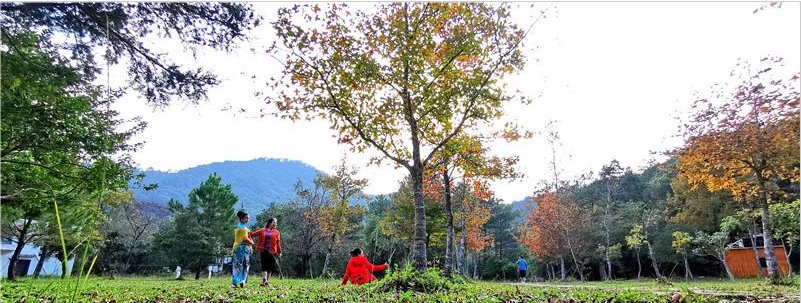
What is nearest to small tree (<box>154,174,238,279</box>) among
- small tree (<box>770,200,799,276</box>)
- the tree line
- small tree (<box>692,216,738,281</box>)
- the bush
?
the tree line

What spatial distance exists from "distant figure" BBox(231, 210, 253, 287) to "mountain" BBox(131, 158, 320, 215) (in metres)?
1.97

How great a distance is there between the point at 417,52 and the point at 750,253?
32.3m

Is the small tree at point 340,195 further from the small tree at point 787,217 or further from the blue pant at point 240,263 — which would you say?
the small tree at point 787,217

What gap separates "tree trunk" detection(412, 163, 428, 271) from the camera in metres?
6.85

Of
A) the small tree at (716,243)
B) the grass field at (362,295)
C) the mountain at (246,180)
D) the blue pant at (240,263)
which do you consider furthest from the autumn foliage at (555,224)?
the blue pant at (240,263)

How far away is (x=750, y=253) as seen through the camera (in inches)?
1101

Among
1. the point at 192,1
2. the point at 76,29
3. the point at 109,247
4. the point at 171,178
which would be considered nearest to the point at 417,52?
the point at 192,1

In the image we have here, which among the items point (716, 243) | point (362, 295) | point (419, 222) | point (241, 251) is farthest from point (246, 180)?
point (716, 243)

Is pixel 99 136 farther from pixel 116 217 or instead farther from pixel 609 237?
pixel 609 237

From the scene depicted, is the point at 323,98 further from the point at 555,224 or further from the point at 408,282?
the point at 555,224

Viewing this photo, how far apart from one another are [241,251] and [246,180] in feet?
34.3

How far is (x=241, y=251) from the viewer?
26.6 ft

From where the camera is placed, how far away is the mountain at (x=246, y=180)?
1005 centimetres

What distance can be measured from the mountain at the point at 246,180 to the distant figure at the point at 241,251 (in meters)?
1.97
